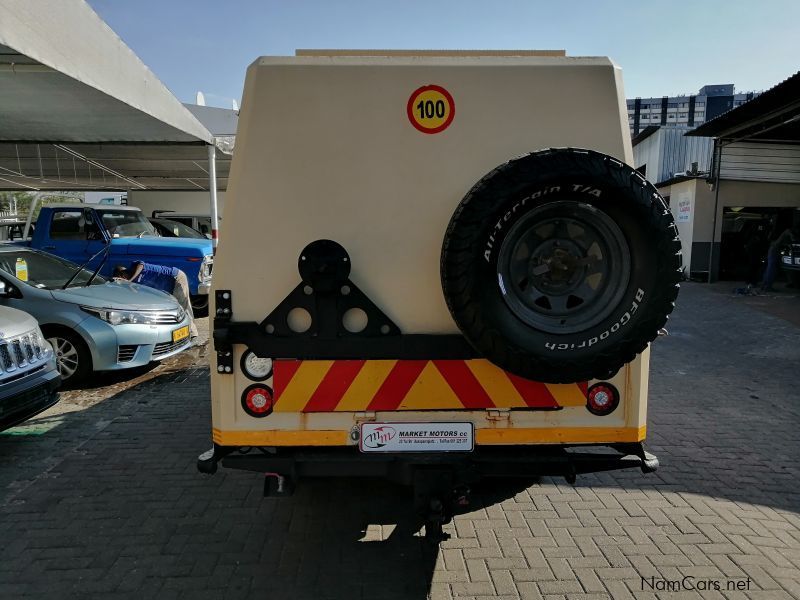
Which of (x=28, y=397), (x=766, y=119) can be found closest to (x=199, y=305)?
(x=28, y=397)

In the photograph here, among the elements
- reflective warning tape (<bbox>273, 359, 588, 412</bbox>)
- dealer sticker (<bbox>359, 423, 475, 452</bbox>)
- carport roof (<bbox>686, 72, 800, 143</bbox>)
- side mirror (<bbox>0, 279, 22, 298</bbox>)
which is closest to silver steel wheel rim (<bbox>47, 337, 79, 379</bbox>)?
side mirror (<bbox>0, 279, 22, 298</bbox>)

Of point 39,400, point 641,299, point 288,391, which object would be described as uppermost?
point 641,299

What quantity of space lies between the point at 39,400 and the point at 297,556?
285 centimetres

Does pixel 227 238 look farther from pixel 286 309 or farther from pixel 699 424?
pixel 699 424

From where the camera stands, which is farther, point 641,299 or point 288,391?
point 288,391

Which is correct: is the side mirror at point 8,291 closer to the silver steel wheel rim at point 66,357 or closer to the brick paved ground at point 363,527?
the silver steel wheel rim at point 66,357

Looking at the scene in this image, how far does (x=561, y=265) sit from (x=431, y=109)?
958 millimetres

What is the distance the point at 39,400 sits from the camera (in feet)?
15.4

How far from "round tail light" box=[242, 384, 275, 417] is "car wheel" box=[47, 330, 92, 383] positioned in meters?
4.50

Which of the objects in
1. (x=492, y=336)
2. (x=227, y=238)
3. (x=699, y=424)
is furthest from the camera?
(x=699, y=424)

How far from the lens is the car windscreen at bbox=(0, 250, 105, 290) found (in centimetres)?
666

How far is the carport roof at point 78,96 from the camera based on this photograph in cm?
605

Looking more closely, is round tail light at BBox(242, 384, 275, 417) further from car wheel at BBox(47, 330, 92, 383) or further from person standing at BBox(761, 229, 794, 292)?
person standing at BBox(761, 229, 794, 292)

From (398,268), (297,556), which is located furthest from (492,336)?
(297,556)
